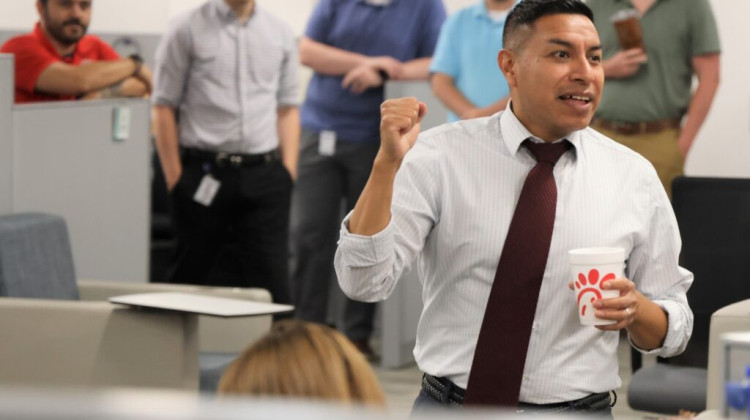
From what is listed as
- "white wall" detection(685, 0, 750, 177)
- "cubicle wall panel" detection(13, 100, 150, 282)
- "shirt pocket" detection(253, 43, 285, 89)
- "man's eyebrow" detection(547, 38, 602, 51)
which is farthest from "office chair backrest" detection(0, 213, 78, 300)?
"white wall" detection(685, 0, 750, 177)

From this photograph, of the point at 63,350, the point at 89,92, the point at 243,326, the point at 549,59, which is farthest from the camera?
the point at 89,92

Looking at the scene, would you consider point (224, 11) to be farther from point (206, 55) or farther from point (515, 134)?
point (515, 134)

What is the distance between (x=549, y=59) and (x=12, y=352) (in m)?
1.94

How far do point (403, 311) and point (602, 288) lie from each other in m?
3.41

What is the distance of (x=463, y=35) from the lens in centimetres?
508

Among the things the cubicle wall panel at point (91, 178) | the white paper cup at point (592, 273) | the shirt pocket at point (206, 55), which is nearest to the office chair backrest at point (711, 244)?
the white paper cup at point (592, 273)

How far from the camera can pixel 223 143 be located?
5.03 meters

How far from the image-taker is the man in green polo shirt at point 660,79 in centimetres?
464

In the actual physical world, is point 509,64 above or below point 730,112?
above

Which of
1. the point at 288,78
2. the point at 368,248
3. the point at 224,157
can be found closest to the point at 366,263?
the point at 368,248

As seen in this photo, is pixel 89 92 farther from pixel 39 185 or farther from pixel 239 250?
pixel 239 250

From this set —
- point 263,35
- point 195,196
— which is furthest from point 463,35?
point 195,196

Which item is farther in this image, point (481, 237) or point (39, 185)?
point (39, 185)

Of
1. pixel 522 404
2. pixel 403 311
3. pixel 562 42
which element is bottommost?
pixel 403 311
